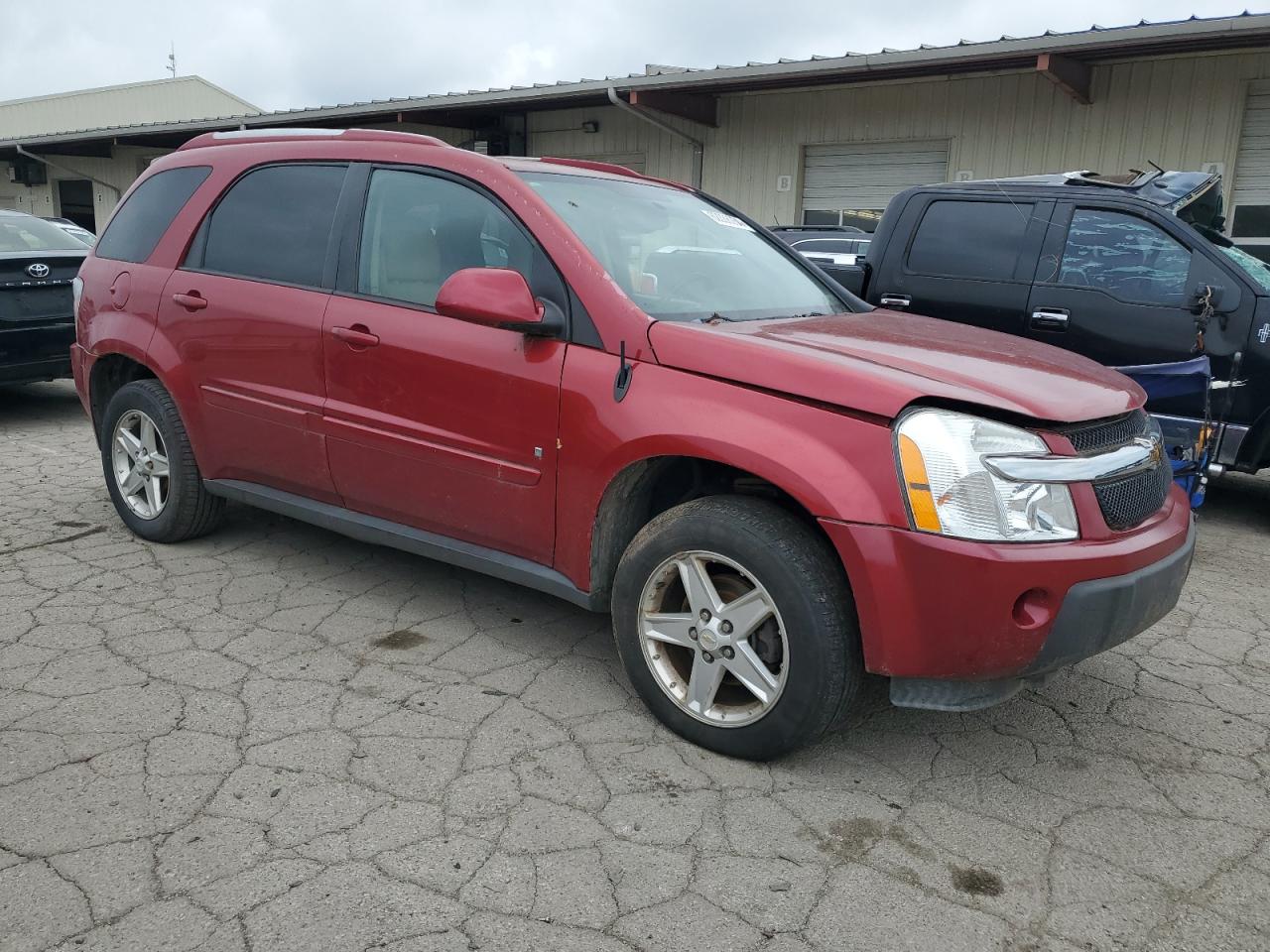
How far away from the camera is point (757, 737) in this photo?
2.82 meters

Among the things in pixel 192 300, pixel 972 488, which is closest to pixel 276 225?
pixel 192 300

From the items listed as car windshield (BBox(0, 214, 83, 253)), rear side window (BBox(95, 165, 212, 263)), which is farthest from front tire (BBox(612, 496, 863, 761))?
car windshield (BBox(0, 214, 83, 253))

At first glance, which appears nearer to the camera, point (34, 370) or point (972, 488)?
point (972, 488)

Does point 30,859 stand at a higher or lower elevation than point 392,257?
lower

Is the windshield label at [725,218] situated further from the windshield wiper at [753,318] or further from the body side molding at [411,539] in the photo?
the body side molding at [411,539]

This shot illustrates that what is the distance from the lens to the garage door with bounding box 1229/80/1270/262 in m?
9.88

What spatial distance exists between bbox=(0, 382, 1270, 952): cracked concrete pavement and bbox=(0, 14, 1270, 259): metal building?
7.80 metres

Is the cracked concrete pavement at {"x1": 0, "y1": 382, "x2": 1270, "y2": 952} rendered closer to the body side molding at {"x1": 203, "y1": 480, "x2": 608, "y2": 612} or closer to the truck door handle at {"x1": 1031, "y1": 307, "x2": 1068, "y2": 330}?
the body side molding at {"x1": 203, "y1": 480, "x2": 608, "y2": 612}

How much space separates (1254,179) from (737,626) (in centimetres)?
988

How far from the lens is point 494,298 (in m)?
3.07

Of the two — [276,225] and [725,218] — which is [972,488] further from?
[276,225]

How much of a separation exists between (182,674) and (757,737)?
191cm

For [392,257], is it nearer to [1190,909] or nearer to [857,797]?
[857,797]

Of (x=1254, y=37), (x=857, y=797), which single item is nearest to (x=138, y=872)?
(x=857, y=797)
